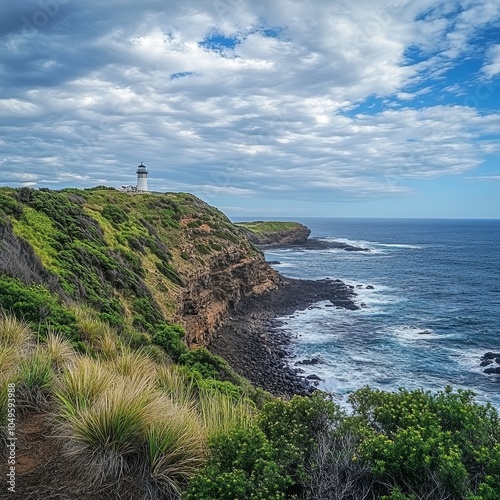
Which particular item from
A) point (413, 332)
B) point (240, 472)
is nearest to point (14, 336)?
point (240, 472)

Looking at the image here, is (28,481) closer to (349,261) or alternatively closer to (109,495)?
(109,495)

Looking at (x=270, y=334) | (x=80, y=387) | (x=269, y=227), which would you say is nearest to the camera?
(x=80, y=387)

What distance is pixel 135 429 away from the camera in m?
5.15

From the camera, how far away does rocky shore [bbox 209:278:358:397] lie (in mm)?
29547

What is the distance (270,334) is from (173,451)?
35.2 meters

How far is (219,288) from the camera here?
4425 cm

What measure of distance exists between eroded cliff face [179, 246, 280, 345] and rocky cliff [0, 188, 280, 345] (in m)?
0.10

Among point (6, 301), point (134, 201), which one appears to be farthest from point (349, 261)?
point (6, 301)

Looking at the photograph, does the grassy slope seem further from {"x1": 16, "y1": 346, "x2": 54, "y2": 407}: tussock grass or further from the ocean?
the ocean

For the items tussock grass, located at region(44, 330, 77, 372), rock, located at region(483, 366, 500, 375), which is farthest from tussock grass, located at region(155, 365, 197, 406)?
rock, located at region(483, 366, 500, 375)

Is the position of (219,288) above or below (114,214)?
below

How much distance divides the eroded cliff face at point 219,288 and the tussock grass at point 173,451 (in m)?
24.0

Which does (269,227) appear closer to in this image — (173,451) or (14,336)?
(14,336)

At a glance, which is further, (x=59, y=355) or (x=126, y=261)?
(x=126, y=261)
